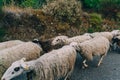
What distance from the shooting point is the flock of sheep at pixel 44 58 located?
8938 mm

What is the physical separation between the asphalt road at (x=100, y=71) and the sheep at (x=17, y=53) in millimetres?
1546

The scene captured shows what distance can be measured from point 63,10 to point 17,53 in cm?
849

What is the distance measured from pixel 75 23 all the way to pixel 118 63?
5.98 m

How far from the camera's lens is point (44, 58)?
9.61 metres

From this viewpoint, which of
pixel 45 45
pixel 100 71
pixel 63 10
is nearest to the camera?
pixel 100 71

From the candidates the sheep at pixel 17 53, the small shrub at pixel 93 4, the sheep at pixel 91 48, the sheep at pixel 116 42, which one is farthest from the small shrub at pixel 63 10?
the sheep at pixel 17 53

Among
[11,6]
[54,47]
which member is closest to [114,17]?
[11,6]

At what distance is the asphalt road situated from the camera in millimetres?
11411

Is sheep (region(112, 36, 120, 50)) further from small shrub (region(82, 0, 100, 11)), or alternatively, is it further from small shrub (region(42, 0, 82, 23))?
small shrub (region(82, 0, 100, 11))

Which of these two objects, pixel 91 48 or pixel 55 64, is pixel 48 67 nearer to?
pixel 55 64

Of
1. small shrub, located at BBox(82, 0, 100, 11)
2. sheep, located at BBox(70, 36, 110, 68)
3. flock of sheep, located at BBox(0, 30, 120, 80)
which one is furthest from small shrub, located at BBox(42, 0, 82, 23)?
sheep, located at BBox(70, 36, 110, 68)

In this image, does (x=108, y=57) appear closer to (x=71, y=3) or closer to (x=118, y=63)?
(x=118, y=63)

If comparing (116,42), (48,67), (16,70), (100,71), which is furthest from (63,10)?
(16,70)

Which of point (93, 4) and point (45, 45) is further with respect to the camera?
point (93, 4)
